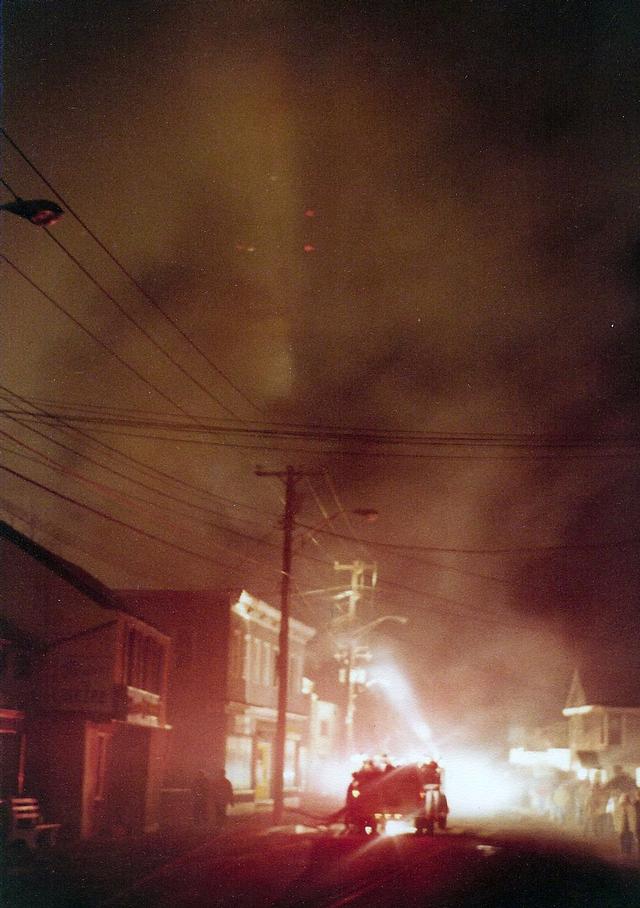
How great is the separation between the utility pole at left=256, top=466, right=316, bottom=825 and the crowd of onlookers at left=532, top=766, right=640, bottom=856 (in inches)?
366

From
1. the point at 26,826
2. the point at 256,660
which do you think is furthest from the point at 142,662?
the point at 256,660

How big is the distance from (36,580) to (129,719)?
556 cm

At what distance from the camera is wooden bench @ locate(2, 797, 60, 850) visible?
2252 centimetres

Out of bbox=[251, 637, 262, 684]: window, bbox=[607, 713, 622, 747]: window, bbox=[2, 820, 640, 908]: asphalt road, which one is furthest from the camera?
bbox=[607, 713, 622, 747]: window

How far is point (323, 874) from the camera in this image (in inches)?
685

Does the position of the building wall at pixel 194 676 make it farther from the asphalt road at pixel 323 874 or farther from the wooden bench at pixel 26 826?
the wooden bench at pixel 26 826

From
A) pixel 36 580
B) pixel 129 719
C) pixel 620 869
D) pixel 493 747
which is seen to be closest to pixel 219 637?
pixel 129 719

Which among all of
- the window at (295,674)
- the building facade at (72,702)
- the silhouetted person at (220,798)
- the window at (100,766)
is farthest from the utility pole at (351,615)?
the window at (100,766)

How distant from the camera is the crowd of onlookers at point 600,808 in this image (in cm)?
2848

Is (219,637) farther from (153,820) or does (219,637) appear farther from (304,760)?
(304,760)

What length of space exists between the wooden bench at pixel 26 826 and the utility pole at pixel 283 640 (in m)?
6.98

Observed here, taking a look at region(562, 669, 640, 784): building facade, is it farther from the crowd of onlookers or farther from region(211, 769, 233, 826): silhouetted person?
region(211, 769, 233, 826): silhouetted person

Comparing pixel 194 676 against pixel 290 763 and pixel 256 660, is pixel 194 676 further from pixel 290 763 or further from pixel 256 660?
pixel 290 763

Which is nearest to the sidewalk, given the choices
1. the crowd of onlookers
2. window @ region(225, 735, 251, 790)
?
the crowd of onlookers
